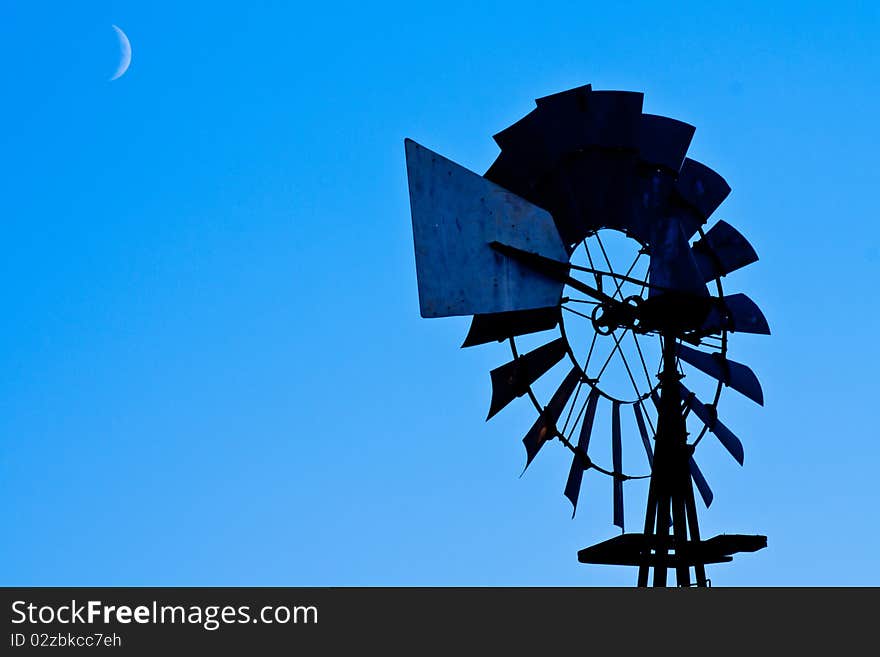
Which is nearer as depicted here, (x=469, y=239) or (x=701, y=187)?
(x=469, y=239)

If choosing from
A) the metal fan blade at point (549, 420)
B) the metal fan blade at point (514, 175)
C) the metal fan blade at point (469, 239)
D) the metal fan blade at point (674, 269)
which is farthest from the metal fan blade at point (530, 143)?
the metal fan blade at point (549, 420)

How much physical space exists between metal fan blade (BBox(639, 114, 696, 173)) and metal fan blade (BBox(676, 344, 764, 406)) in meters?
2.00

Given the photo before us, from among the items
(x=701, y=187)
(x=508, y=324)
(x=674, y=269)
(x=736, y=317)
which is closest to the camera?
(x=674, y=269)

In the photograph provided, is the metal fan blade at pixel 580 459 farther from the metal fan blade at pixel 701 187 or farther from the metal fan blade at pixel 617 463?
the metal fan blade at pixel 701 187

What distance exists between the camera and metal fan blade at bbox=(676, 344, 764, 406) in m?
14.4

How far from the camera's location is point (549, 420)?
14.0m

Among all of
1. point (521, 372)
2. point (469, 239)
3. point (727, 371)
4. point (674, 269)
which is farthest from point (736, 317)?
point (469, 239)

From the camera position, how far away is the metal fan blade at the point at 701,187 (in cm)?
1478

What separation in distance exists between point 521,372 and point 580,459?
47.9 inches

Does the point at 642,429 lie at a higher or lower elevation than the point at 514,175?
lower

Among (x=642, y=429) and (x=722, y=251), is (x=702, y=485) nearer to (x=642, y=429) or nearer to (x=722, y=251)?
(x=642, y=429)

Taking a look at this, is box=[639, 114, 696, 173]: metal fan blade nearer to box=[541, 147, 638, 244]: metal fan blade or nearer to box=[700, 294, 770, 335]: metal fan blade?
box=[541, 147, 638, 244]: metal fan blade

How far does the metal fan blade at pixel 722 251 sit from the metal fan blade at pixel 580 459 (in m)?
2.08
